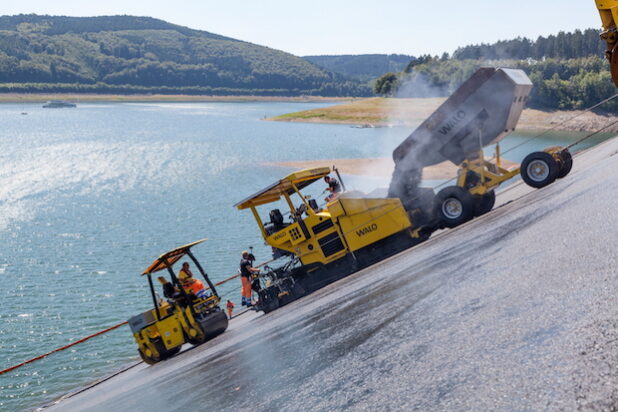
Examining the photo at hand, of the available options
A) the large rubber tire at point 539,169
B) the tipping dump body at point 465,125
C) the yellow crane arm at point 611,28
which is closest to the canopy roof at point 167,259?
the tipping dump body at point 465,125

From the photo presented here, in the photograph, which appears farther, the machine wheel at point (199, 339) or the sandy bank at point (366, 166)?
the sandy bank at point (366, 166)

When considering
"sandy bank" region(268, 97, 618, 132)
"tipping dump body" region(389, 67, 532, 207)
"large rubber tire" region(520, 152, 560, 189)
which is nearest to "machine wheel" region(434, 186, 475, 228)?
"tipping dump body" region(389, 67, 532, 207)

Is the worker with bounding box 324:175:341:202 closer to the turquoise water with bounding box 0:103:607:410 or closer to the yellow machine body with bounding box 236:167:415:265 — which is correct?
the yellow machine body with bounding box 236:167:415:265

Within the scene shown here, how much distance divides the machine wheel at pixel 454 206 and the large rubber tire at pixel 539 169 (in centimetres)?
153

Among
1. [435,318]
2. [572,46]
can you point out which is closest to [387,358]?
[435,318]

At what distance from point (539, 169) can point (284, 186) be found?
631cm

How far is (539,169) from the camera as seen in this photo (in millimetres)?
14758

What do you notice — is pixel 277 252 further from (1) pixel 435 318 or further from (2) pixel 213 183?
(2) pixel 213 183

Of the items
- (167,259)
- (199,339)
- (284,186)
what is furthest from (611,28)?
(199,339)

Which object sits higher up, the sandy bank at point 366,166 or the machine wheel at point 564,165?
the sandy bank at point 366,166

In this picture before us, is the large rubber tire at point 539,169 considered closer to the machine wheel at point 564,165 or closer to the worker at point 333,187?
the machine wheel at point 564,165

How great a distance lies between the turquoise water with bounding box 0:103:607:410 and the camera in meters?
16.8

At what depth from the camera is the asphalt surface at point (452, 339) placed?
5566 mm

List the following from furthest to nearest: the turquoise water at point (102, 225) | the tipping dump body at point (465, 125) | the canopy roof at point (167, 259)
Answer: the turquoise water at point (102, 225)
the tipping dump body at point (465, 125)
the canopy roof at point (167, 259)
